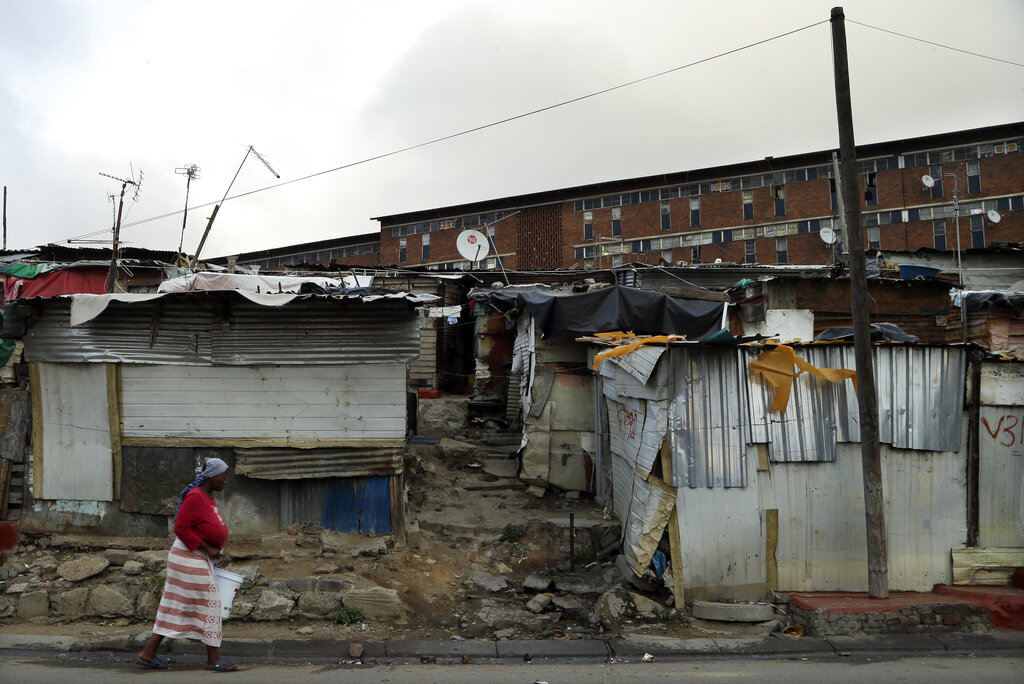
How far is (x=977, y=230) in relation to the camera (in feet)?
130

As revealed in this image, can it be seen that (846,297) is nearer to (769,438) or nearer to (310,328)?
(769,438)

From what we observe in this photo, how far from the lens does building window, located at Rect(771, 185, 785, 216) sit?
4166 centimetres

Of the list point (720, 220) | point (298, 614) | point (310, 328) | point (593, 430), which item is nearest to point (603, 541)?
point (593, 430)

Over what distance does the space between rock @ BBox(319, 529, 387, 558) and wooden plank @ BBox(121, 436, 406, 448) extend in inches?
49.3

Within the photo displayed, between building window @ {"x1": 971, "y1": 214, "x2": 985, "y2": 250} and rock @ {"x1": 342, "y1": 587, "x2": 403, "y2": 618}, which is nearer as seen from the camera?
rock @ {"x1": 342, "y1": 587, "x2": 403, "y2": 618}

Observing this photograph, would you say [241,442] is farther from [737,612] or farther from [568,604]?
[737,612]

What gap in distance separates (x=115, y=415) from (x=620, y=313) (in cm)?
903

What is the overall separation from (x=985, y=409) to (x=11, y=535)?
43.3 ft

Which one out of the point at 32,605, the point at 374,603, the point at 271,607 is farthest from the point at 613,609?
the point at 32,605

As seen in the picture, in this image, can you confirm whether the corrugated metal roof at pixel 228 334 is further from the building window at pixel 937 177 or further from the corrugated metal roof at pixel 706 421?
the building window at pixel 937 177

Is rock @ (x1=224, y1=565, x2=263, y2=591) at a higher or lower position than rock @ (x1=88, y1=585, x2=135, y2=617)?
higher

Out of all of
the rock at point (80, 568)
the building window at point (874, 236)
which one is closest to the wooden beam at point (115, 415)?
the rock at point (80, 568)

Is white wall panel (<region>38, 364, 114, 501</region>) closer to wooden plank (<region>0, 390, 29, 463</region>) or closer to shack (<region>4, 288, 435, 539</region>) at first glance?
shack (<region>4, 288, 435, 539</region>)

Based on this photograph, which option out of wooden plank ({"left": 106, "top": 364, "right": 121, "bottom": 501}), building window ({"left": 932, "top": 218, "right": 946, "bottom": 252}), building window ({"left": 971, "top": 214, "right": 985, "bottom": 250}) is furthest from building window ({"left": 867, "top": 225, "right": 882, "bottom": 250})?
wooden plank ({"left": 106, "top": 364, "right": 121, "bottom": 501})
